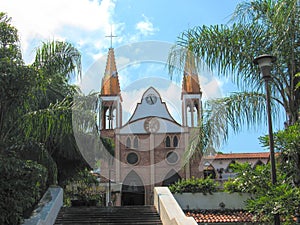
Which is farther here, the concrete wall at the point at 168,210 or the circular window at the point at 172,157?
the circular window at the point at 172,157

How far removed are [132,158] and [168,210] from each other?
2265cm

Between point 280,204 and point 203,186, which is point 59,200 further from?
point 280,204

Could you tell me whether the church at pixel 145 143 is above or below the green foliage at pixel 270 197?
above

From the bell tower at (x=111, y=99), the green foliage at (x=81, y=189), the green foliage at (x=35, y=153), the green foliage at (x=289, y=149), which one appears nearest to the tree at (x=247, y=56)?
the green foliage at (x=289, y=149)

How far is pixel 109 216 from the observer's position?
39.7ft

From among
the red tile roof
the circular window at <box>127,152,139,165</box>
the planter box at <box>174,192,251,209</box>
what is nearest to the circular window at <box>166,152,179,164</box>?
the circular window at <box>127,152,139,165</box>

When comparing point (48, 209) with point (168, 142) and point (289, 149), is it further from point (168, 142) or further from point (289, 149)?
point (168, 142)

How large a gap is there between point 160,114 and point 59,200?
71.1ft

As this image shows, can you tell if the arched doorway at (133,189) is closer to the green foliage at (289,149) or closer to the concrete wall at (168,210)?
the concrete wall at (168,210)

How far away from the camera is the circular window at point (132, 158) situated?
1307 inches

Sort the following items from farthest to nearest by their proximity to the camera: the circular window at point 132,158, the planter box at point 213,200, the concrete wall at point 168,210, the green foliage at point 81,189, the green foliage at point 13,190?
the circular window at point 132,158 < the green foliage at point 81,189 < the planter box at point 213,200 < the concrete wall at point 168,210 < the green foliage at point 13,190

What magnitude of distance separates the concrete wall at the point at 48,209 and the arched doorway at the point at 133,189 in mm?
19588

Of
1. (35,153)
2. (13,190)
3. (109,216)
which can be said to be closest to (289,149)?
(109,216)

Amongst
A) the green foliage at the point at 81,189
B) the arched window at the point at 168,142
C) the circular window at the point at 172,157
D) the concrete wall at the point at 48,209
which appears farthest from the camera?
the arched window at the point at 168,142
